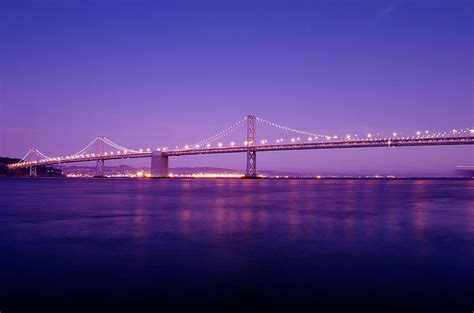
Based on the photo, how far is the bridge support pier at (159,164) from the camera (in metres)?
62.0

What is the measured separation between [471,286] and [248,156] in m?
53.4

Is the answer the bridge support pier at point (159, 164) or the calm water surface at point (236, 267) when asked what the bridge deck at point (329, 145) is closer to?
the bridge support pier at point (159, 164)

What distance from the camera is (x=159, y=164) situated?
62.6 meters

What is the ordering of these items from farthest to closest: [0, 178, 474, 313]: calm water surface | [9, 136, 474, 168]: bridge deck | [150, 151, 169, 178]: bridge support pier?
[150, 151, 169, 178]: bridge support pier → [9, 136, 474, 168]: bridge deck → [0, 178, 474, 313]: calm water surface

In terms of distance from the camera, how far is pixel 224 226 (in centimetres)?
1006

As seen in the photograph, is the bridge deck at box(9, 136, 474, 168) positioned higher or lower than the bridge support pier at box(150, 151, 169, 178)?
higher

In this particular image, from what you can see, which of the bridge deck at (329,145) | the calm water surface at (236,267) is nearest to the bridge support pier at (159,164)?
the bridge deck at (329,145)

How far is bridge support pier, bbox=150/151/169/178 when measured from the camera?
62.0 m

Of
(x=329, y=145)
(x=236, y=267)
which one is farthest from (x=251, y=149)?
(x=236, y=267)

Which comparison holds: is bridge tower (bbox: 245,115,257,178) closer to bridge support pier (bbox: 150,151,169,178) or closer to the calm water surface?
bridge support pier (bbox: 150,151,169,178)

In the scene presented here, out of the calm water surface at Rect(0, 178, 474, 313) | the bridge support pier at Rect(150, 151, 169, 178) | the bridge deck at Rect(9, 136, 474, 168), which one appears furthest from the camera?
the bridge support pier at Rect(150, 151, 169, 178)

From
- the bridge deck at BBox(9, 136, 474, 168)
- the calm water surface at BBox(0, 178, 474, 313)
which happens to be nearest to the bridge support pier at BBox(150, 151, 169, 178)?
the bridge deck at BBox(9, 136, 474, 168)

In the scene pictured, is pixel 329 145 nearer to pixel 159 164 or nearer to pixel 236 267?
pixel 159 164

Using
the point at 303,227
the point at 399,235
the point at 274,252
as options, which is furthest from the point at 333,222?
the point at 274,252
